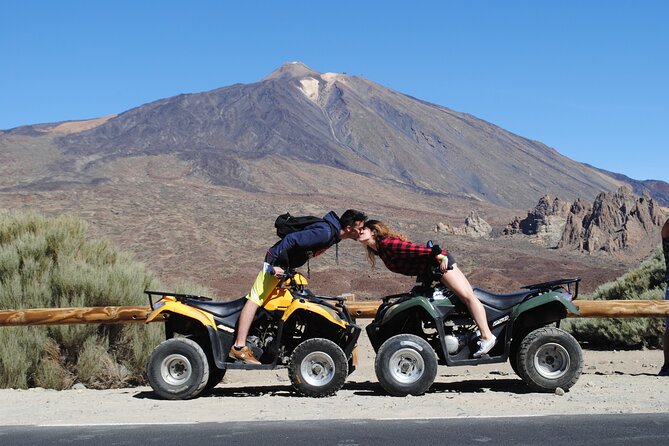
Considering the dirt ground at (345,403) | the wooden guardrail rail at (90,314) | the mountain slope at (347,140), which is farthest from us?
the mountain slope at (347,140)

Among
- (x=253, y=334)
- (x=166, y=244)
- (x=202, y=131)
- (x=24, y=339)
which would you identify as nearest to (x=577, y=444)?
(x=253, y=334)

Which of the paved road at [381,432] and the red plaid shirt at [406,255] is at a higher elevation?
the red plaid shirt at [406,255]

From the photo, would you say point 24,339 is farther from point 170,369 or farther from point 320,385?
point 320,385

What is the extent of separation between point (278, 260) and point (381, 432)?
2196 millimetres

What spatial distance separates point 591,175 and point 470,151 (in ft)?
121

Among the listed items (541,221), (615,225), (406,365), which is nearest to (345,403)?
(406,365)

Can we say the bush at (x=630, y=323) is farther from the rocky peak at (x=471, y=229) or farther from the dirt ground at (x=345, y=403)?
the rocky peak at (x=471, y=229)

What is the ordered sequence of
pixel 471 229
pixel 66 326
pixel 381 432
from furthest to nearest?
pixel 471 229, pixel 66 326, pixel 381 432

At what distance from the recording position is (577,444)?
586cm

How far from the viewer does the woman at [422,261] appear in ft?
25.8

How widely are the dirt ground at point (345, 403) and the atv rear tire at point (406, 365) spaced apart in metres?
0.11

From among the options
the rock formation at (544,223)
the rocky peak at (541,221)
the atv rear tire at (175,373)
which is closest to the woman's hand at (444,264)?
the atv rear tire at (175,373)

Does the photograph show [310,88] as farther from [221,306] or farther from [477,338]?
[477,338]

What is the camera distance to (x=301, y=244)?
8031 mm
